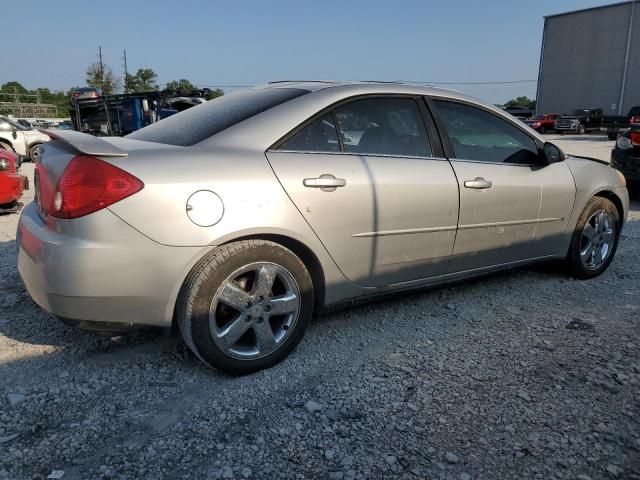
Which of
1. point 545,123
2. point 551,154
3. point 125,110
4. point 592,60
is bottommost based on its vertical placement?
point 551,154

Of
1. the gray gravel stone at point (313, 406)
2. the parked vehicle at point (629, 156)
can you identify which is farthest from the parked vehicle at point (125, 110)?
the gray gravel stone at point (313, 406)

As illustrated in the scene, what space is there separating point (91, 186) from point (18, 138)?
1409 centimetres

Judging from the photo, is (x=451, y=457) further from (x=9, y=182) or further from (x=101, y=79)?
(x=101, y=79)

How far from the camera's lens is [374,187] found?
2.81m

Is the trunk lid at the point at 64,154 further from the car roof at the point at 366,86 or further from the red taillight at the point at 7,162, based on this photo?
the red taillight at the point at 7,162

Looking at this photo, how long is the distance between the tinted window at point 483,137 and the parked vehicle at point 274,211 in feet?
0.04

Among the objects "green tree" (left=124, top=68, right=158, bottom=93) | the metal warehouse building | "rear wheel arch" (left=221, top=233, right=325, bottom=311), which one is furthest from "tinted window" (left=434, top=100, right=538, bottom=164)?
"green tree" (left=124, top=68, right=158, bottom=93)

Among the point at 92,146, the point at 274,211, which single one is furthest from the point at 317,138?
the point at 92,146

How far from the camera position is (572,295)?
387 cm

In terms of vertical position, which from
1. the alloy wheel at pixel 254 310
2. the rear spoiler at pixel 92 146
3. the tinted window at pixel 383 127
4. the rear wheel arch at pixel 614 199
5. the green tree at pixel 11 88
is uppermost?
the green tree at pixel 11 88

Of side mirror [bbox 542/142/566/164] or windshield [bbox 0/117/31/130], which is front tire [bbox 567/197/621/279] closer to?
side mirror [bbox 542/142/566/164]

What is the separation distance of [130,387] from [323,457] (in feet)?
3.51

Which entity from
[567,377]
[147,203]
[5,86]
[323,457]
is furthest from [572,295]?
[5,86]

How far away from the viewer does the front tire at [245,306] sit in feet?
7.78
